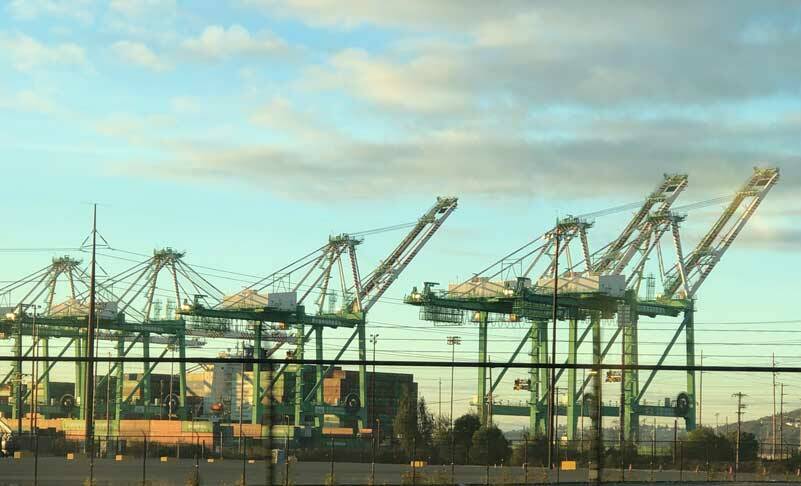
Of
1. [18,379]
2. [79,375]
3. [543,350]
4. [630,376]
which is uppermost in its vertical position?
[543,350]

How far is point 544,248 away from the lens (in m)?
94.1

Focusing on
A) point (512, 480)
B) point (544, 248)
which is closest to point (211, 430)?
point (544, 248)

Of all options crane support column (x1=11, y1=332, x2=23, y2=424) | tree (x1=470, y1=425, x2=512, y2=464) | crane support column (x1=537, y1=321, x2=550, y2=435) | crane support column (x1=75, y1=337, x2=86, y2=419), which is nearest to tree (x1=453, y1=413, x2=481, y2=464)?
tree (x1=470, y1=425, x2=512, y2=464)

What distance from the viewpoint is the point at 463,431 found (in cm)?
6862

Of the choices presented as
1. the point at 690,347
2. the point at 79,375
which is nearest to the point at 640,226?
the point at 690,347

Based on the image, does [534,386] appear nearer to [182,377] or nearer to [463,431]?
[463,431]

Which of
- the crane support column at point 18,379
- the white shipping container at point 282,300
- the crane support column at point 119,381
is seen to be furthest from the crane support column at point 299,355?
the crane support column at point 18,379

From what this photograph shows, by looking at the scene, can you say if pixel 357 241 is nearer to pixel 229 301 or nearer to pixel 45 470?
pixel 229 301

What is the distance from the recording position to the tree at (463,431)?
59.9 m

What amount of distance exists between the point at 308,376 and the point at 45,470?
76.7 m

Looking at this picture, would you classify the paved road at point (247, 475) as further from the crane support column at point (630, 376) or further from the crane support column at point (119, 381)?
the crane support column at point (119, 381)

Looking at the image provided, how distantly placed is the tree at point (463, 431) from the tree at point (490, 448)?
1.83 feet

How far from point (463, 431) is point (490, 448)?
38.4 ft

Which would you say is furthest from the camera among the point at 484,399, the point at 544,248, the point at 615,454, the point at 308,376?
the point at 308,376
